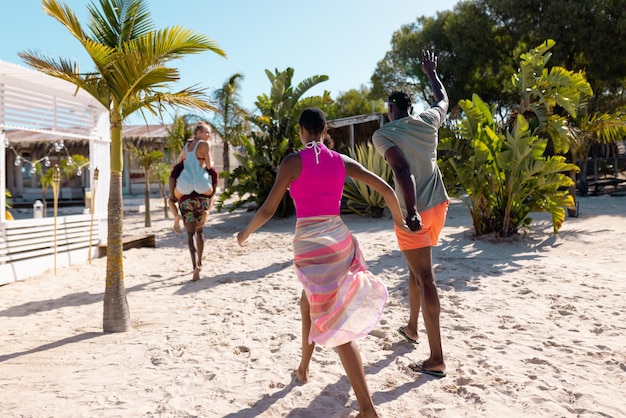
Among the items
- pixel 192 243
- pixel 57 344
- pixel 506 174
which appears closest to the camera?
pixel 57 344

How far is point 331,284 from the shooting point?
243 centimetres

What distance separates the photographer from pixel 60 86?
744cm

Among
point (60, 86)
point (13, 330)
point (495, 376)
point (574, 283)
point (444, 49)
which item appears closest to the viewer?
point (495, 376)

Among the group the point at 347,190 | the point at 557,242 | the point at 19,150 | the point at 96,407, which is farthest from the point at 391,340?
the point at 19,150

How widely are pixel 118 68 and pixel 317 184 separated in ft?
7.78

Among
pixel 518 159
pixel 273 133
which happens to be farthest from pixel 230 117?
pixel 518 159

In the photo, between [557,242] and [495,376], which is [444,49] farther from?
[495,376]

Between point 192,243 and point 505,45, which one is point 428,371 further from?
point 505,45

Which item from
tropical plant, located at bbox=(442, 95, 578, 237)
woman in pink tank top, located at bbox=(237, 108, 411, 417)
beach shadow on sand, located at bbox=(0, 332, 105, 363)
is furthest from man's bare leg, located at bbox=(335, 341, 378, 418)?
tropical plant, located at bbox=(442, 95, 578, 237)

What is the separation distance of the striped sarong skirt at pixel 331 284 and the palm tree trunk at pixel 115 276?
2386 millimetres

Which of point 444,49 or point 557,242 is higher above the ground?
point 444,49

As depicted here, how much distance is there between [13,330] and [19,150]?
72.3ft

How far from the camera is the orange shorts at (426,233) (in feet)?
Answer: 9.95

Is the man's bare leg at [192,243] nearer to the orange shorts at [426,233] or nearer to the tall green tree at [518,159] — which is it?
the orange shorts at [426,233]
